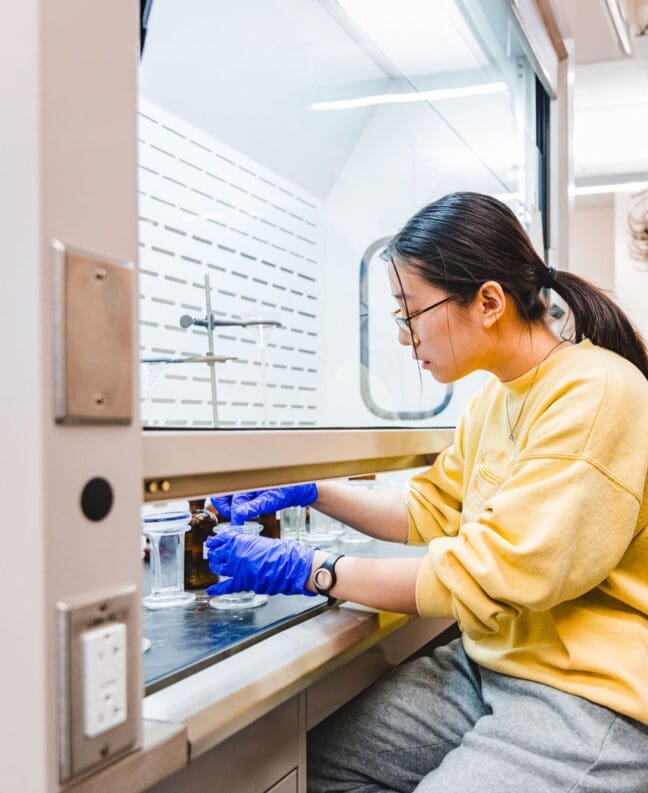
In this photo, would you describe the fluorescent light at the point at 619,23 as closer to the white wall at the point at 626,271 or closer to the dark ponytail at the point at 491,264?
the dark ponytail at the point at 491,264

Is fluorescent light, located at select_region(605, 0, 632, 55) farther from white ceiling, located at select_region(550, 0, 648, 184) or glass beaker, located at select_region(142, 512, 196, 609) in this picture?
glass beaker, located at select_region(142, 512, 196, 609)

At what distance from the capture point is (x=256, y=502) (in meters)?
1.45

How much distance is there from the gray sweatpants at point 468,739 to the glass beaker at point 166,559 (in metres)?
0.34

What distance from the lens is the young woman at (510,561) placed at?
1.13m

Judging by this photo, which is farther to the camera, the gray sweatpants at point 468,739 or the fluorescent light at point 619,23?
the fluorescent light at point 619,23

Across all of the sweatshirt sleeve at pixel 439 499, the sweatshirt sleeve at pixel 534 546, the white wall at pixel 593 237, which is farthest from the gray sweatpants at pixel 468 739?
the white wall at pixel 593 237

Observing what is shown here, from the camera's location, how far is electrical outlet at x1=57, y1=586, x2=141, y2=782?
0.66m

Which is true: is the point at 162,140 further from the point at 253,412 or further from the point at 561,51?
the point at 561,51

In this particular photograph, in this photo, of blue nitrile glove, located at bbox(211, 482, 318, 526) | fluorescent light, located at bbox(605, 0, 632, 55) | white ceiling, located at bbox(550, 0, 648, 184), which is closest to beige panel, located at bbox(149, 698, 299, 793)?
blue nitrile glove, located at bbox(211, 482, 318, 526)

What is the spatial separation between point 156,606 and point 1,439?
0.71 metres

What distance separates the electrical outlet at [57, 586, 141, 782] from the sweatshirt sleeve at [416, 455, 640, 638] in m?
0.56

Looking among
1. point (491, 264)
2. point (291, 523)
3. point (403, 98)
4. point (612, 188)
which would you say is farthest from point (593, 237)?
point (491, 264)

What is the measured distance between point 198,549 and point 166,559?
0.55 ft

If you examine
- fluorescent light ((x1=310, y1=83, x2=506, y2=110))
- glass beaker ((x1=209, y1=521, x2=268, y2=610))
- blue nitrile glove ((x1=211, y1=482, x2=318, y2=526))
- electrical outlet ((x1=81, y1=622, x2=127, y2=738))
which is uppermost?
fluorescent light ((x1=310, y1=83, x2=506, y2=110))
